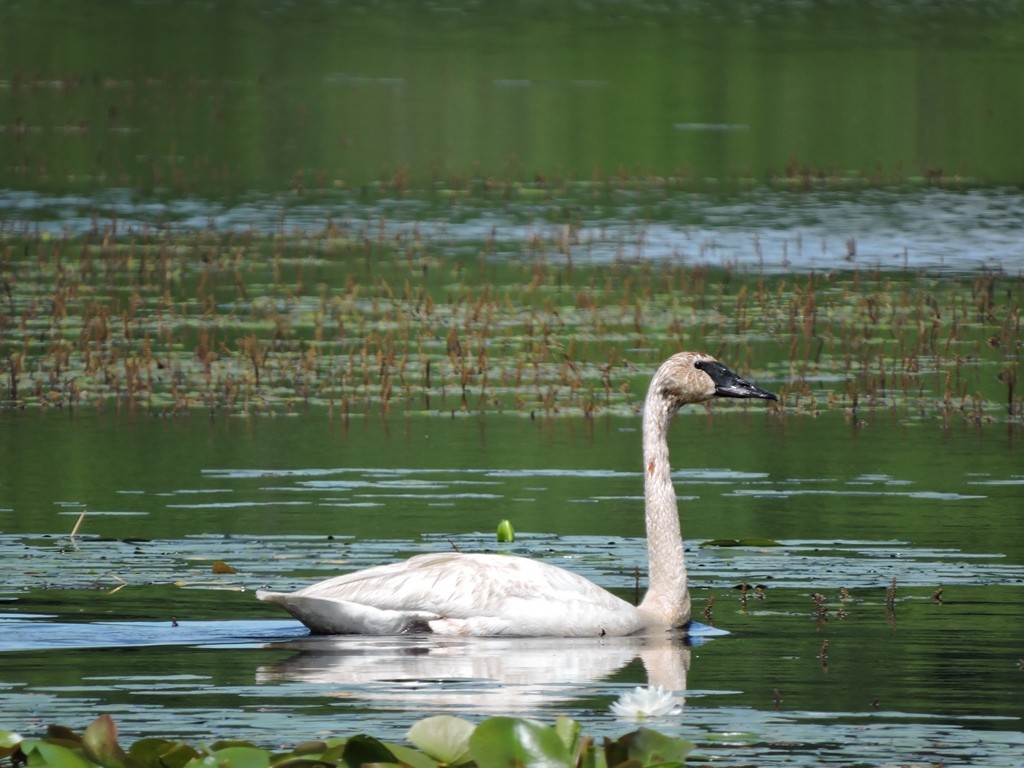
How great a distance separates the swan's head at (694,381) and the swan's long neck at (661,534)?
36 mm

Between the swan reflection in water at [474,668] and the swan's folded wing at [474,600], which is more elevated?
the swan's folded wing at [474,600]

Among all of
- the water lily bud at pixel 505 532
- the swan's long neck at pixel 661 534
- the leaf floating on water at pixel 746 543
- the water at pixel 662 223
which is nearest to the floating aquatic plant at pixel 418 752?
the swan's long neck at pixel 661 534

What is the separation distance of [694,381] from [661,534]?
0.94 metres

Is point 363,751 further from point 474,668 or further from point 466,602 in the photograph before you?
point 466,602

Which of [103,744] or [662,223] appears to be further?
[662,223]

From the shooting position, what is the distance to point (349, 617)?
11188 millimetres

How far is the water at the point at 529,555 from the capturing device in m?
9.23

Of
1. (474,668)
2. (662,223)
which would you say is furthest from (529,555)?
(662,223)

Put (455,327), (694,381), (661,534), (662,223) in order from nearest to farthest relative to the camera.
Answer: (661,534), (694,381), (455,327), (662,223)

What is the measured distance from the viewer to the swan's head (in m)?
12.5

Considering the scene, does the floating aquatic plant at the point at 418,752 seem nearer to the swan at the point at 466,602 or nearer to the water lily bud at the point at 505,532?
the swan at the point at 466,602

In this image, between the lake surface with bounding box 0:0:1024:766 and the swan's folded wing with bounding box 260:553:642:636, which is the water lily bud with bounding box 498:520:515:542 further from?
the swan's folded wing with bounding box 260:553:642:636

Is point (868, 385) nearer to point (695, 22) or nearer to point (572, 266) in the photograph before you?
point (572, 266)

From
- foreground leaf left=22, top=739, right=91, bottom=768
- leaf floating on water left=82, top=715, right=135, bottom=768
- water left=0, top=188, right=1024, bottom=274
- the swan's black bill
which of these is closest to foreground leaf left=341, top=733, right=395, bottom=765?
leaf floating on water left=82, top=715, right=135, bottom=768
